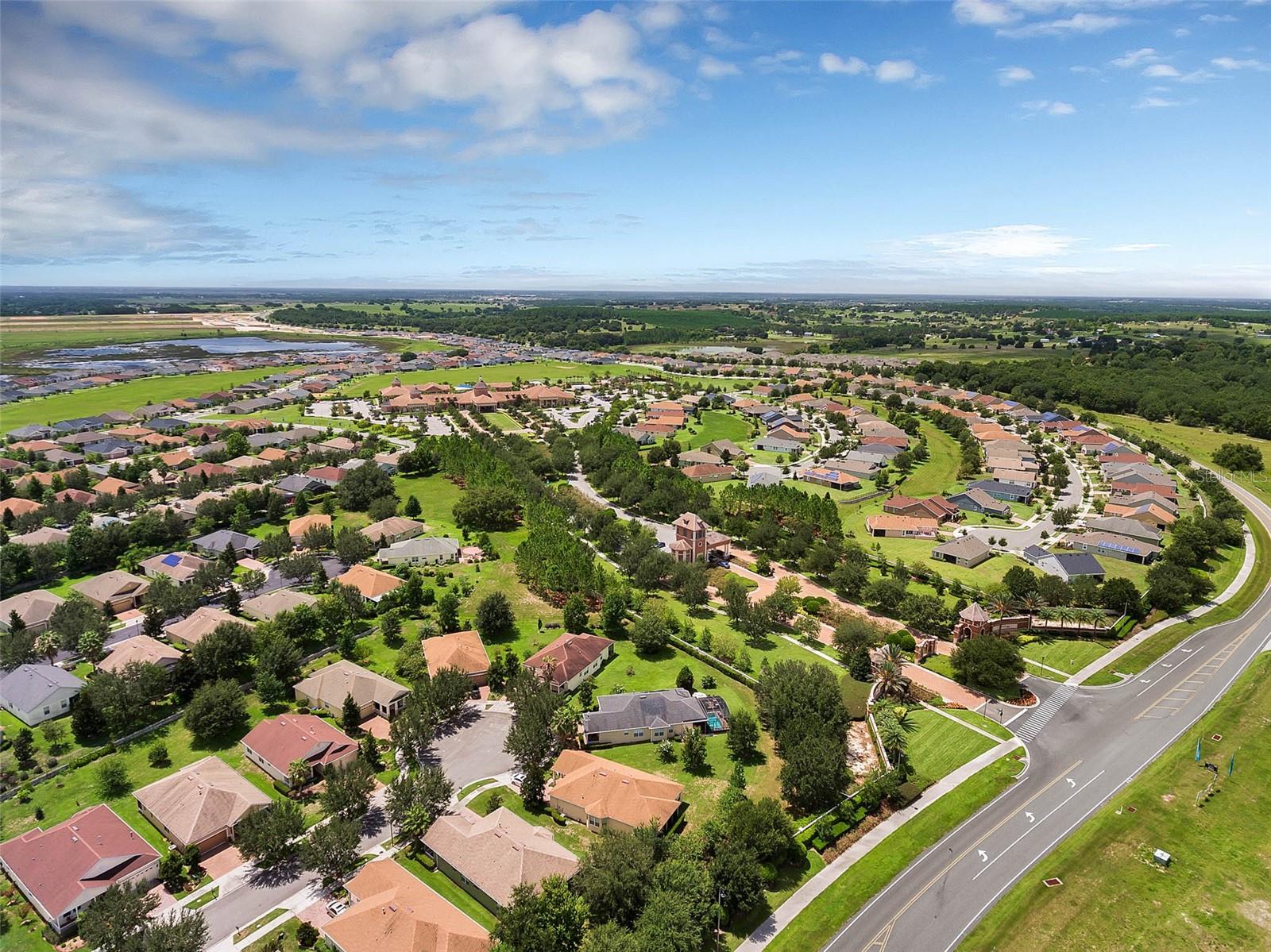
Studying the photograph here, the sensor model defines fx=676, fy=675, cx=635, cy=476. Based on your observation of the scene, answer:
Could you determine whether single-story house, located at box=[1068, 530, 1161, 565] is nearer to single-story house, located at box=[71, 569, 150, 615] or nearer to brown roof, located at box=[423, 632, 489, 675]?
brown roof, located at box=[423, 632, 489, 675]

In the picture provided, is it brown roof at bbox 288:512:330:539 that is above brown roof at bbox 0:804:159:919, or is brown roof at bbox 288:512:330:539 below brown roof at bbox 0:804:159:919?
above

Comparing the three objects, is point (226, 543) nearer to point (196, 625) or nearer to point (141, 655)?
point (196, 625)

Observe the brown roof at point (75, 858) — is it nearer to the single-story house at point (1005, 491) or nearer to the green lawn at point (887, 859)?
the green lawn at point (887, 859)

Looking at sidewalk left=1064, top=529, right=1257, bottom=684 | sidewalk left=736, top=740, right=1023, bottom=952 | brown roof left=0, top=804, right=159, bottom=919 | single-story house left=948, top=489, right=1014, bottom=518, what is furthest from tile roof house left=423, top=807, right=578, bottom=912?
single-story house left=948, top=489, right=1014, bottom=518

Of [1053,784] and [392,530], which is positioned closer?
[1053,784]

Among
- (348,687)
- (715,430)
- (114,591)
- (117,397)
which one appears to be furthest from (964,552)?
(117,397)

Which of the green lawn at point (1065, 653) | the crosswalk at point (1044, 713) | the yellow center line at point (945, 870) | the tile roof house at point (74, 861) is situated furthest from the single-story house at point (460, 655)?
the green lawn at point (1065, 653)
